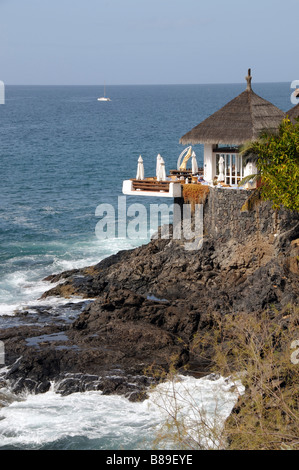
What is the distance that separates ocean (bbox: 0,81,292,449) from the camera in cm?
2042

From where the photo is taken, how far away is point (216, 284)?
28016 millimetres

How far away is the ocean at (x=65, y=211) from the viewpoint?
20.4 m

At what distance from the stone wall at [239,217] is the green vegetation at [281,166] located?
3.34 feet

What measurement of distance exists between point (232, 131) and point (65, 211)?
73.6 feet

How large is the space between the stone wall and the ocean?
296 inches

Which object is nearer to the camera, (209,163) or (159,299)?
(159,299)

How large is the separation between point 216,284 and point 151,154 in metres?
48.8

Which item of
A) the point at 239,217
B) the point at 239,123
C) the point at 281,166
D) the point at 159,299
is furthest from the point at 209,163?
the point at 159,299

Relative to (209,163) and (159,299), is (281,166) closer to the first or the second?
(209,163)

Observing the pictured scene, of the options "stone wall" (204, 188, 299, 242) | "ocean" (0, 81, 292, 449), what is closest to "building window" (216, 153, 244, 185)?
"stone wall" (204, 188, 299, 242)

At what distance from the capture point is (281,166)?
25906 millimetres

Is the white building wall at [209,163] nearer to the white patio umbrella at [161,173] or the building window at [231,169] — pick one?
the building window at [231,169]

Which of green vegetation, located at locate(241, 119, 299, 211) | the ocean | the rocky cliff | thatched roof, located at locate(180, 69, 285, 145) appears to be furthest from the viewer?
thatched roof, located at locate(180, 69, 285, 145)

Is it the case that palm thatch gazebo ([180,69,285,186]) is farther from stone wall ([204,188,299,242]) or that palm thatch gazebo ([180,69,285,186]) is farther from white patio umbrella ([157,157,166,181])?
white patio umbrella ([157,157,166,181])
